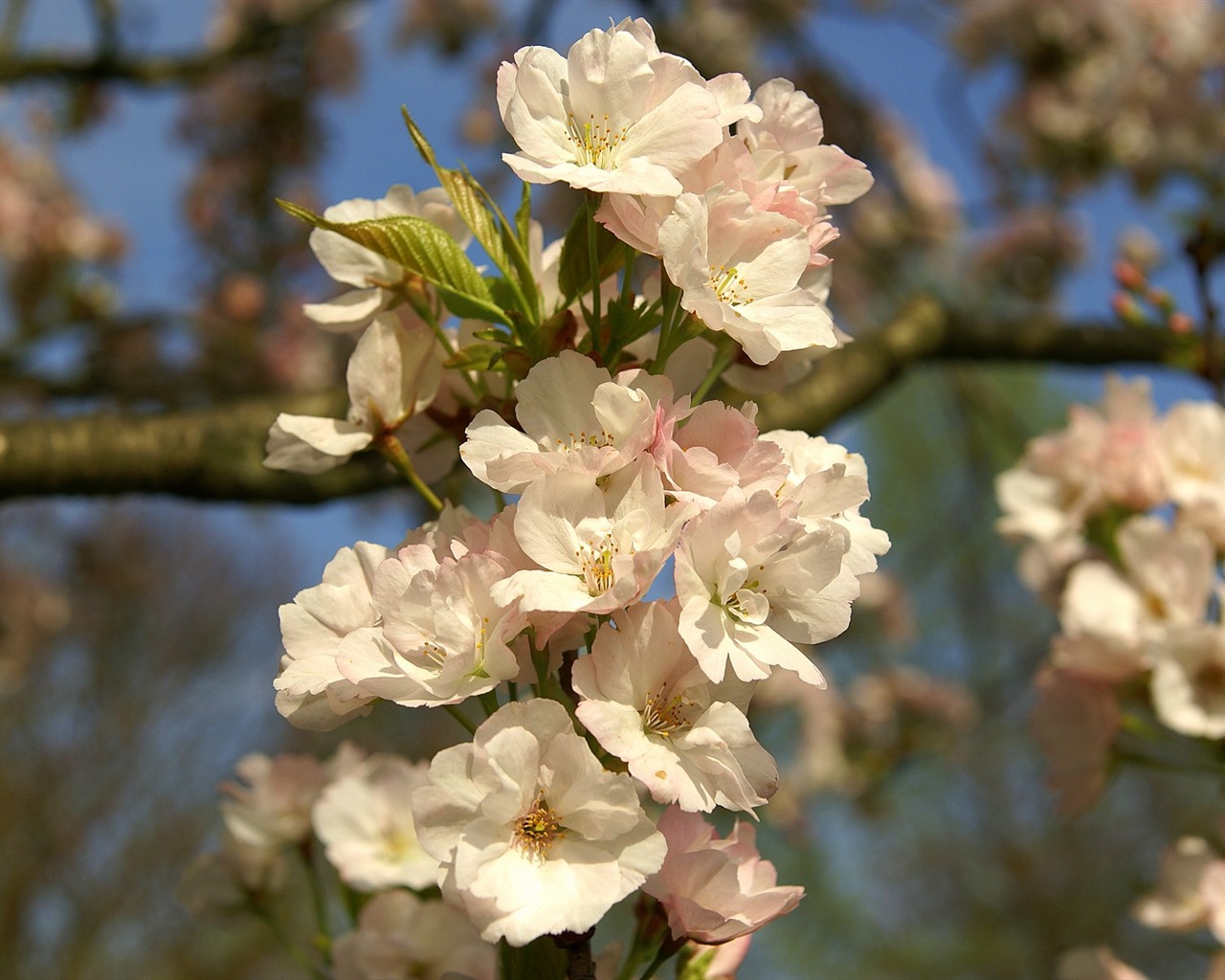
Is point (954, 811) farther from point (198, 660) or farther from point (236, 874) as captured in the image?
point (236, 874)

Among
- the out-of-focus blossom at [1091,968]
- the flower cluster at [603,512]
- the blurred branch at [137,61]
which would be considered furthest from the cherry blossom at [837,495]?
the blurred branch at [137,61]

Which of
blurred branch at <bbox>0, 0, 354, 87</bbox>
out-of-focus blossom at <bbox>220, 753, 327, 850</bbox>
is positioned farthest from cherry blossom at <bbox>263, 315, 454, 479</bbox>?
blurred branch at <bbox>0, 0, 354, 87</bbox>

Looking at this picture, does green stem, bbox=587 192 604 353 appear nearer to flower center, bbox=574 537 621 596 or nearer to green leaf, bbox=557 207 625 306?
green leaf, bbox=557 207 625 306

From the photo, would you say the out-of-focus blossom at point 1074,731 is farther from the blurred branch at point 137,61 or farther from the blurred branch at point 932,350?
the blurred branch at point 137,61

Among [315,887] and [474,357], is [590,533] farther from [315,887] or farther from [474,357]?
[315,887]

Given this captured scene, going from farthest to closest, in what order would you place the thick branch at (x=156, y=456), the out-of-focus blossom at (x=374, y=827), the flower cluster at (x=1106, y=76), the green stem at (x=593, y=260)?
the flower cluster at (x=1106, y=76)
the thick branch at (x=156, y=456)
the out-of-focus blossom at (x=374, y=827)
the green stem at (x=593, y=260)
